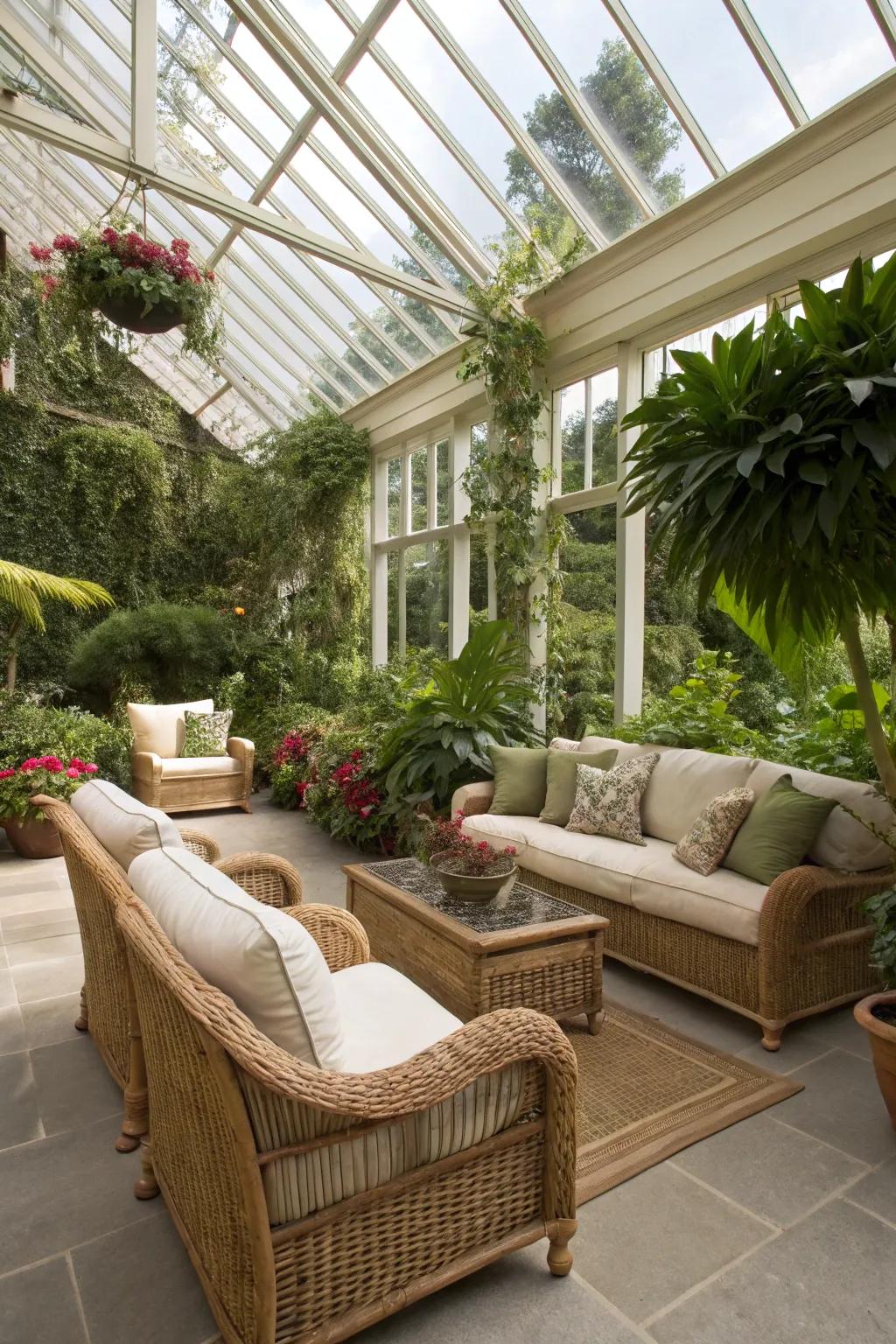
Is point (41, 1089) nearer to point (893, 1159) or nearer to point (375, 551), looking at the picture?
point (893, 1159)

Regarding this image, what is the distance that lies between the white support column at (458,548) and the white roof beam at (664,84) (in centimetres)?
313

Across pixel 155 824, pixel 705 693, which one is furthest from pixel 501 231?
pixel 155 824

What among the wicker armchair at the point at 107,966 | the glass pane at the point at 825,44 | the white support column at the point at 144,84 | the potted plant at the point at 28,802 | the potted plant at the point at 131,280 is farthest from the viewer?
the potted plant at the point at 28,802

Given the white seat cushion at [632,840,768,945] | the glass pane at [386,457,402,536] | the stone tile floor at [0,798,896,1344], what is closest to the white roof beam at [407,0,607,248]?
the glass pane at [386,457,402,536]

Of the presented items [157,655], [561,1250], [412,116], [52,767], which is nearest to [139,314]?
[412,116]

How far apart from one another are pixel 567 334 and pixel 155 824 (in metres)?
4.52

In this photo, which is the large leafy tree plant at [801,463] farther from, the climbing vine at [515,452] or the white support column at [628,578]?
the climbing vine at [515,452]

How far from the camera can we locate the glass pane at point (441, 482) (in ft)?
24.3

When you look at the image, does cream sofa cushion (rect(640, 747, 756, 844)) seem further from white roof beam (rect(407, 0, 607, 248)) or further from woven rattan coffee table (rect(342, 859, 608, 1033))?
white roof beam (rect(407, 0, 607, 248))

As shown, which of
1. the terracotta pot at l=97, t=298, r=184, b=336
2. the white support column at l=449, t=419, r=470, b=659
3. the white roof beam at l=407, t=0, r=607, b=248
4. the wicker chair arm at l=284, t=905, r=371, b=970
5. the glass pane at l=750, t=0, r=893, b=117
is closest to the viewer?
the wicker chair arm at l=284, t=905, r=371, b=970

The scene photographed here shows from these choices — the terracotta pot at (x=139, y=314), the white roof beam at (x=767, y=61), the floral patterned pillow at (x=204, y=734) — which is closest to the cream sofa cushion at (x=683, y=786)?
the white roof beam at (x=767, y=61)

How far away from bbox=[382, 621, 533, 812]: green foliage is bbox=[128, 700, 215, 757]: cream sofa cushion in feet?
8.63

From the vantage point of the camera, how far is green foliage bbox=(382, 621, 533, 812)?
4742mm

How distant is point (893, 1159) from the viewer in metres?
2.11
